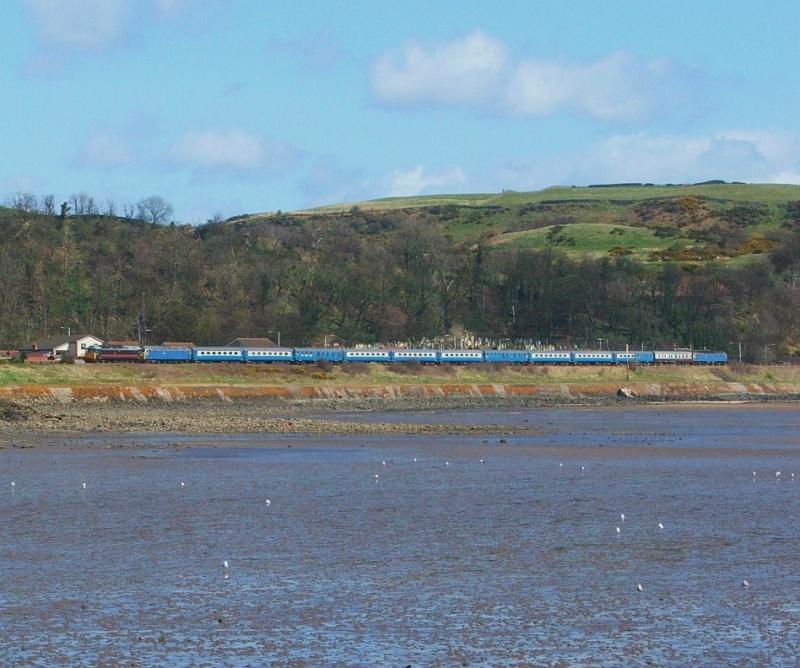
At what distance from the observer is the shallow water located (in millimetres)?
19766

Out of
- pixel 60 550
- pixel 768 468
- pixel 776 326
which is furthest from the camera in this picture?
pixel 776 326

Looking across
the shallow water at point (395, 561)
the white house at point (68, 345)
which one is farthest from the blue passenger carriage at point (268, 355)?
the shallow water at point (395, 561)

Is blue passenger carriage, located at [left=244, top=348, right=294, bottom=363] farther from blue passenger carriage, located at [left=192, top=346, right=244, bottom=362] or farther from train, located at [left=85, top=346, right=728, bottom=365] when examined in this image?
blue passenger carriage, located at [left=192, top=346, right=244, bottom=362]

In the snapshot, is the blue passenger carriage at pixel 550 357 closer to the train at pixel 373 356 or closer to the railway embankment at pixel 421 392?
the train at pixel 373 356

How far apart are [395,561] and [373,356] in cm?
8453

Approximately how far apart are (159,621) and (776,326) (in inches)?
5132

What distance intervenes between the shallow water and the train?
54857mm

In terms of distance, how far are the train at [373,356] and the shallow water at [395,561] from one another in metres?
54.9

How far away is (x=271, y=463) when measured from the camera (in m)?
46.5

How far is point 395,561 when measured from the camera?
26.3m

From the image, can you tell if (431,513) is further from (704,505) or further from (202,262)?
(202,262)

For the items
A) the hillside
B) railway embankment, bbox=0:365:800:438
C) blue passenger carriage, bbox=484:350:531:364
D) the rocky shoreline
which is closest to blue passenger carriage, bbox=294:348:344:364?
railway embankment, bbox=0:365:800:438

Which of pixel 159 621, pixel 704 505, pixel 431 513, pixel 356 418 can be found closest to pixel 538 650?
pixel 159 621

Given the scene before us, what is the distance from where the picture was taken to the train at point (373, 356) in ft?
336
